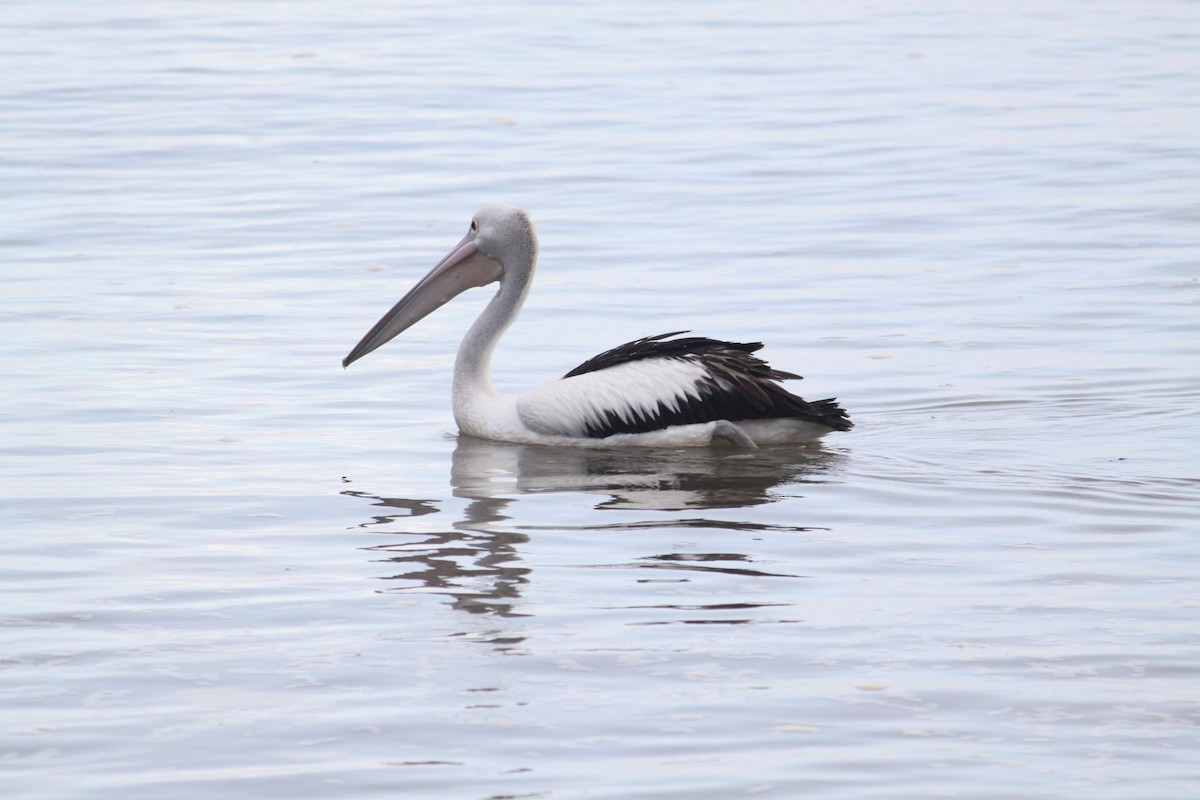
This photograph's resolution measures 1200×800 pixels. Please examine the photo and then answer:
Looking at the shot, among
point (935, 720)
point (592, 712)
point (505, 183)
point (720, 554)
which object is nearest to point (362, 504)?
point (720, 554)

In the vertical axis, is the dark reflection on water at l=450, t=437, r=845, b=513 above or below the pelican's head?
below

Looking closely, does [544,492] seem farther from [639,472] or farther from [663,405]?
[663,405]

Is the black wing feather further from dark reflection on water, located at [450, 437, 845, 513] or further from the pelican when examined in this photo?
dark reflection on water, located at [450, 437, 845, 513]

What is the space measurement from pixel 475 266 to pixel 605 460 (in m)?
1.21

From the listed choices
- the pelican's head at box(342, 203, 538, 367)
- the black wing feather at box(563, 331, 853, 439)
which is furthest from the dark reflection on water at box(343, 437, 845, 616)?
the pelican's head at box(342, 203, 538, 367)

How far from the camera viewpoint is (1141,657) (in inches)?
176

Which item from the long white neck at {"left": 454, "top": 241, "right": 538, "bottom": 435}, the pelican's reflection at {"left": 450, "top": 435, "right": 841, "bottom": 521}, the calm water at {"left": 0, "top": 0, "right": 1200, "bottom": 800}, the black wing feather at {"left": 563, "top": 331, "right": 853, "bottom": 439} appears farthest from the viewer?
the long white neck at {"left": 454, "top": 241, "right": 538, "bottom": 435}

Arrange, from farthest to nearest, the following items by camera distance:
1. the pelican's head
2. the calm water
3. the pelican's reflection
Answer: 1. the pelican's head
2. the pelican's reflection
3. the calm water

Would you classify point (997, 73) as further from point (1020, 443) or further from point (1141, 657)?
point (1141, 657)

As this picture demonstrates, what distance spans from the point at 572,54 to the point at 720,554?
12.6 m

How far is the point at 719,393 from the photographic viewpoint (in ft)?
22.7

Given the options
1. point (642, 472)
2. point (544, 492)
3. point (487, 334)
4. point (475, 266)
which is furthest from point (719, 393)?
point (475, 266)

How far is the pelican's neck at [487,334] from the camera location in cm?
722

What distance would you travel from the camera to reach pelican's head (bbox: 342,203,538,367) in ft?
24.8
